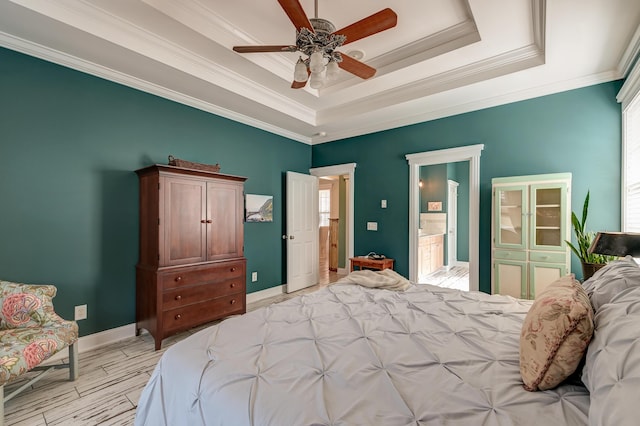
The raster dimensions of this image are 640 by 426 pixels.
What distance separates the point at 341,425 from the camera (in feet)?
2.80

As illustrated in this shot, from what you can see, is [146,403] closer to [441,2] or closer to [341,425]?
[341,425]

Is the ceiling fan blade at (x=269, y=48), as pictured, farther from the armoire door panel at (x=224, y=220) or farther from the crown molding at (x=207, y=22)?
the armoire door panel at (x=224, y=220)

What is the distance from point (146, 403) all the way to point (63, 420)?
108 centimetres

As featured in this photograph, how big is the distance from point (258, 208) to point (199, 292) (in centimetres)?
164

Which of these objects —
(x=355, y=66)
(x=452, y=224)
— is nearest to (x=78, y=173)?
(x=355, y=66)

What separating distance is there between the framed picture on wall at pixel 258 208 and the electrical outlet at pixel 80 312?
6.79 feet

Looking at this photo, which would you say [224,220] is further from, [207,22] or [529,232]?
[529,232]

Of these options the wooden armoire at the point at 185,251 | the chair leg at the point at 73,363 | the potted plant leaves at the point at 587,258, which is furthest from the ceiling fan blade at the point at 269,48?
the potted plant leaves at the point at 587,258

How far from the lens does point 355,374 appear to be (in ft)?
3.61

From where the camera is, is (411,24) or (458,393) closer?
(458,393)

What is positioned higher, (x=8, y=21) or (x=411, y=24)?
(x=411, y=24)

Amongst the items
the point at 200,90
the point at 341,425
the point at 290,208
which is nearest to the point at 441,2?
the point at 200,90

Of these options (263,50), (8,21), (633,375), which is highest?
(8,21)

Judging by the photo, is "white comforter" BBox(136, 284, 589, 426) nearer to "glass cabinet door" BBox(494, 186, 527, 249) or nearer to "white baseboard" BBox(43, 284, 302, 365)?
"glass cabinet door" BBox(494, 186, 527, 249)
